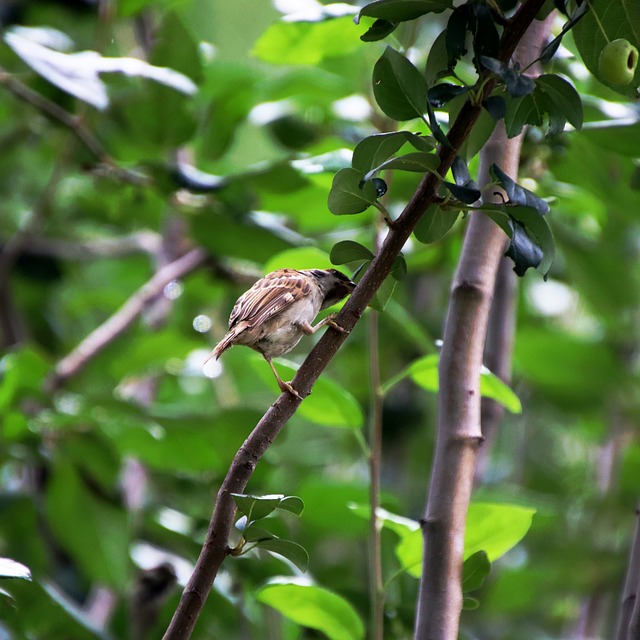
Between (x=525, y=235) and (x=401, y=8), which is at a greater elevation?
(x=401, y=8)

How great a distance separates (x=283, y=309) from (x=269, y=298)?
5 centimetres

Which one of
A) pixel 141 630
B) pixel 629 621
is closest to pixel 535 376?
pixel 141 630

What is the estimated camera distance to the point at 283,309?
149 centimetres

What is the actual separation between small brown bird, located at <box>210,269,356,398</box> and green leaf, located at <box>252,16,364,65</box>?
1.38 feet

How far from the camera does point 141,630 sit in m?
1.89

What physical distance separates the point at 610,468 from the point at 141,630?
1720 millimetres

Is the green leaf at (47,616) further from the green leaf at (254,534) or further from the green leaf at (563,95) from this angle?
the green leaf at (563,95)

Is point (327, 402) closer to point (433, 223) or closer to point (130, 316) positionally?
point (433, 223)

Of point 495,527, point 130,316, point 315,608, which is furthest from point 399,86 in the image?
point 130,316

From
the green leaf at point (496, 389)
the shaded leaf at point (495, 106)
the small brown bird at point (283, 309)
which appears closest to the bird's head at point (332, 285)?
the small brown bird at point (283, 309)

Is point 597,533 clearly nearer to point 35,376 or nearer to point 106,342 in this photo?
point 106,342

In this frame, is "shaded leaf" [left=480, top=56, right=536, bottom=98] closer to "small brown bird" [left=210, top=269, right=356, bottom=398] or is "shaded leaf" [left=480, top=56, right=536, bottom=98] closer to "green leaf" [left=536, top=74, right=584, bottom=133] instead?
"green leaf" [left=536, top=74, right=584, bottom=133]

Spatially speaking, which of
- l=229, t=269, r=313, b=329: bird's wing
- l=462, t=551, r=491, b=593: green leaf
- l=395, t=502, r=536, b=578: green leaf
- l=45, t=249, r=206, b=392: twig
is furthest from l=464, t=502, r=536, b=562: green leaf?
l=45, t=249, r=206, b=392: twig

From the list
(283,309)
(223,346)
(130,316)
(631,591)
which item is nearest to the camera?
(631,591)
